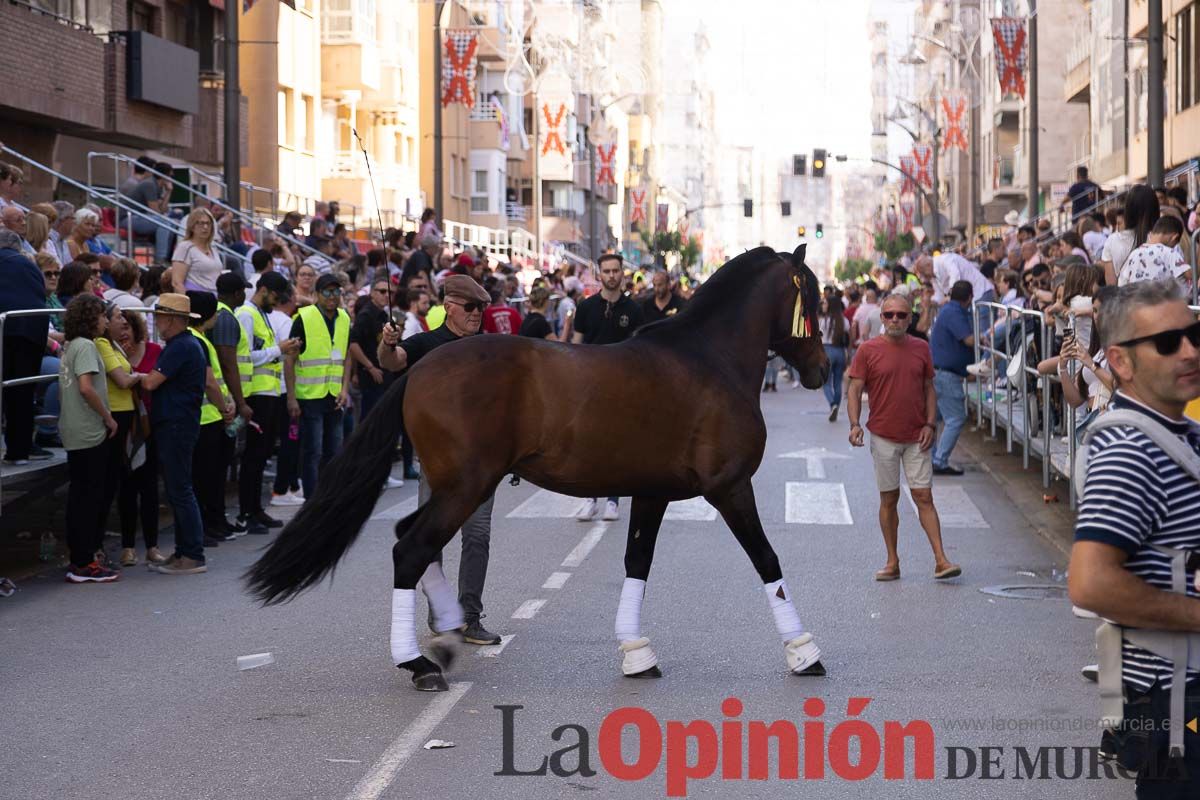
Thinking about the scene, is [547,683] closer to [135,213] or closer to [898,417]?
[898,417]

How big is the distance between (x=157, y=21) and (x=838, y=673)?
90.0 ft

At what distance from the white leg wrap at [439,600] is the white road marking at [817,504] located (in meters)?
6.91

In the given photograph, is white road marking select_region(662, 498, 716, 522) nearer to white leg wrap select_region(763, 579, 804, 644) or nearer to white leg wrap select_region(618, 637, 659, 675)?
white leg wrap select_region(763, 579, 804, 644)

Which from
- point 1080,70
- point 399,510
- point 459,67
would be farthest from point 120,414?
point 1080,70

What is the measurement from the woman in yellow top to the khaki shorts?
526 centimetres

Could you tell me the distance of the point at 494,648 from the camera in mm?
9516

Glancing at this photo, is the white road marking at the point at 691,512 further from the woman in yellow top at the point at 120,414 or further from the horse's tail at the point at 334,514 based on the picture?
the horse's tail at the point at 334,514

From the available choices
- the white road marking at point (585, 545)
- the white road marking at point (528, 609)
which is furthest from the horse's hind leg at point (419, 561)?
the white road marking at point (585, 545)

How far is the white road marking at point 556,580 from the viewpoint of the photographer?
1173cm

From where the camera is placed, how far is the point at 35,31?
25.8m

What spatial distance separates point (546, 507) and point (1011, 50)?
96.4 feet

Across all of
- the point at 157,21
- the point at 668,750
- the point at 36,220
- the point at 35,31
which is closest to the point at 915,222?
the point at 157,21

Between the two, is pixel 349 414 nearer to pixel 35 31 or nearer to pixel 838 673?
pixel 35 31

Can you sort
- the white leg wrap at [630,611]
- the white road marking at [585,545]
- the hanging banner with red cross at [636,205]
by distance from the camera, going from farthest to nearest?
the hanging banner with red cross at [636,205], the white road marking at [585,545], the white leg wrap at [630,611]
